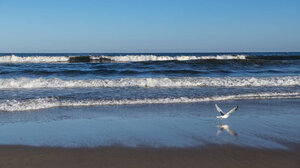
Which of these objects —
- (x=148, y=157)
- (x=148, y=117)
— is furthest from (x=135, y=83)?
(x=148, y=157)

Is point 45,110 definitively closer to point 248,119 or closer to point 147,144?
point 147,144

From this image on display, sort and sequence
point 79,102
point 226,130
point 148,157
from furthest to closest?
point 79,102 < point 226,130 < point 148,157

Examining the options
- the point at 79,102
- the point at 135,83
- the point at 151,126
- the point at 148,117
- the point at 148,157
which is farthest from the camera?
the point at 135,83

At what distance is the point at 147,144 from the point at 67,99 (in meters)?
4.89

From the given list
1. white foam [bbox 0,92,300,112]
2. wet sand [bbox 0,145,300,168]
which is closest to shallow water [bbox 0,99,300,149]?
wet sand [bbox 0,145,300,168]

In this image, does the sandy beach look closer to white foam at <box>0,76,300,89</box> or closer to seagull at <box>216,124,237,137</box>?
Answer: seagull at <box>216,124,237,137</box>

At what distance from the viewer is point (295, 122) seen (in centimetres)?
686

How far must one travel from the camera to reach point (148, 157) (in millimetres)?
4578

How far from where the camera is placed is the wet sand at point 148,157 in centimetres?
430

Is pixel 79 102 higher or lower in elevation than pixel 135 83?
lower

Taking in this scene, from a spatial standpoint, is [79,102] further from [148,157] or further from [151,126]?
[148,157]

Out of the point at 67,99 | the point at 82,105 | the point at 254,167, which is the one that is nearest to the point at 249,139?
the point at 254,167

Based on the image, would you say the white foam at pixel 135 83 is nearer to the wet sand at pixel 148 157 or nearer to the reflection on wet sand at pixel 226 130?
the reflection on wet sand at pixel 226 130

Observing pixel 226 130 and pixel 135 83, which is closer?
pixel 226 130
